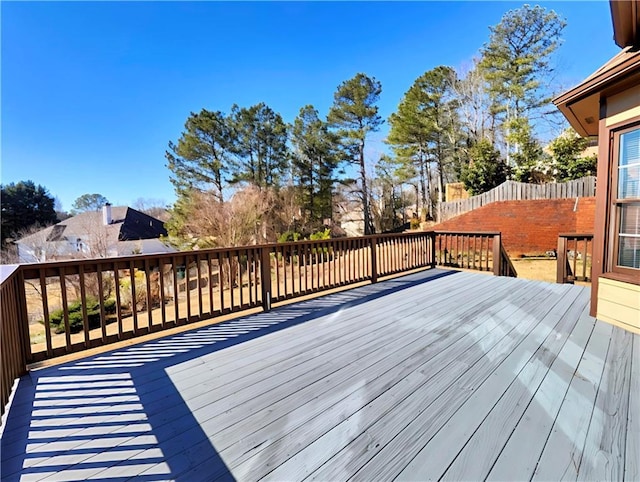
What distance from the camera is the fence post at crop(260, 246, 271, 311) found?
3.70 metres

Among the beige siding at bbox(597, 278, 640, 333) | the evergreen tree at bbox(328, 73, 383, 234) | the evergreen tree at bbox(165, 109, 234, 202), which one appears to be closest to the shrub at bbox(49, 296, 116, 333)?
the evergreen tree at bbox(165, 109, 234, 202)

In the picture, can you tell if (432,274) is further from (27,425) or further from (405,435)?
(27,425)

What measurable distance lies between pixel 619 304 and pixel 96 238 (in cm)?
1667

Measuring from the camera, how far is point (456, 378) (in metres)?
1.98

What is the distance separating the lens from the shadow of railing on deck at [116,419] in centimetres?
131

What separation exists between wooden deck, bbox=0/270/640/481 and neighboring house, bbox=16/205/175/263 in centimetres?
1357

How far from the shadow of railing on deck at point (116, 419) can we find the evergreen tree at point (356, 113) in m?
17.4

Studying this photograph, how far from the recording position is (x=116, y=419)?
166 cm

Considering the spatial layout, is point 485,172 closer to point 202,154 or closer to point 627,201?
point 627,201

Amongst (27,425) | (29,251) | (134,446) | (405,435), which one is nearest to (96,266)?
(27,425)

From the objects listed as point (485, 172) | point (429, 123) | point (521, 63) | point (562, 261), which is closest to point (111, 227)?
point (429, 123)

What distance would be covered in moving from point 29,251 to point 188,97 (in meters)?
11.2

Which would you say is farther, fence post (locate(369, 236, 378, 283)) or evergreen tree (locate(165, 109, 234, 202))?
evergreen tree (locate(165, 109, 234, 202))

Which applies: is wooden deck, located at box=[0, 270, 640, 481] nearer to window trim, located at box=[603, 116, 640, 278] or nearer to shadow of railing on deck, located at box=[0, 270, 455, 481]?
shadow of railing on deck, located at box=[0, 270, 455, 481]
